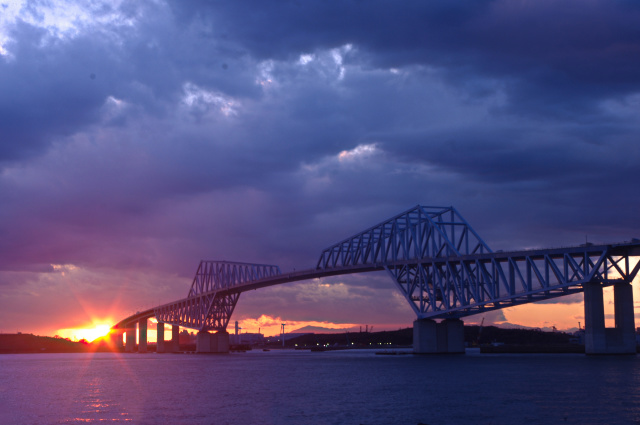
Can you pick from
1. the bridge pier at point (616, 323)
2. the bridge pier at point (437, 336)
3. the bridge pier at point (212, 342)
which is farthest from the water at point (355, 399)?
the bridge pier at point (212, 342)

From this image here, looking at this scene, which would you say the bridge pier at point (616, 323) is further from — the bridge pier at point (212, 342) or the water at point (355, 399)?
the bridge pier at point (212, 342)

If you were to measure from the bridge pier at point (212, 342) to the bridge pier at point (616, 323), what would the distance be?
122492mm

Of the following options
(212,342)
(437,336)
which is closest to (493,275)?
(437,336)

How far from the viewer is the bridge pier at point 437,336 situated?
380 ft

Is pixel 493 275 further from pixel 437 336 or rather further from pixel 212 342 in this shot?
pixel 212 342

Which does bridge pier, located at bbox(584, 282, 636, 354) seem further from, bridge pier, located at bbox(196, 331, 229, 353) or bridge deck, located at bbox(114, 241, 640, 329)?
bridge pier, located at bbox(196, 331, 229, 353)

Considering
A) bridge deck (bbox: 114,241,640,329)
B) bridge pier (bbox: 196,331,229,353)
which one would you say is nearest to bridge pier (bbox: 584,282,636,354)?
bridge deck (bbox: 114,241,640,329)

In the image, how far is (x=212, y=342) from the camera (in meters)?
192

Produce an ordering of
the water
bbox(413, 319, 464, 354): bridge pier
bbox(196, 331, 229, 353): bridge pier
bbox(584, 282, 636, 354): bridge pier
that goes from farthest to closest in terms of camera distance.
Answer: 1. bbox(196, 331, 229, 353): bridge pier
2. bbox(413, 319, 464, 354): bridge pier
3. bbox(584, 282, 636, 354): bridge pier
4. the water

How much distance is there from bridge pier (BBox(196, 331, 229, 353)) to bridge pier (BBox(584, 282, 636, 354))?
402 feet

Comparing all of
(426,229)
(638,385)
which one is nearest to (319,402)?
(638,385)

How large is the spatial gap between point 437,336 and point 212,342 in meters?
92.0

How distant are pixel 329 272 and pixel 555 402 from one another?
99.9 meters

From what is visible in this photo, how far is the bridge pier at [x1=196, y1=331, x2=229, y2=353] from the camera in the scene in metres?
190
